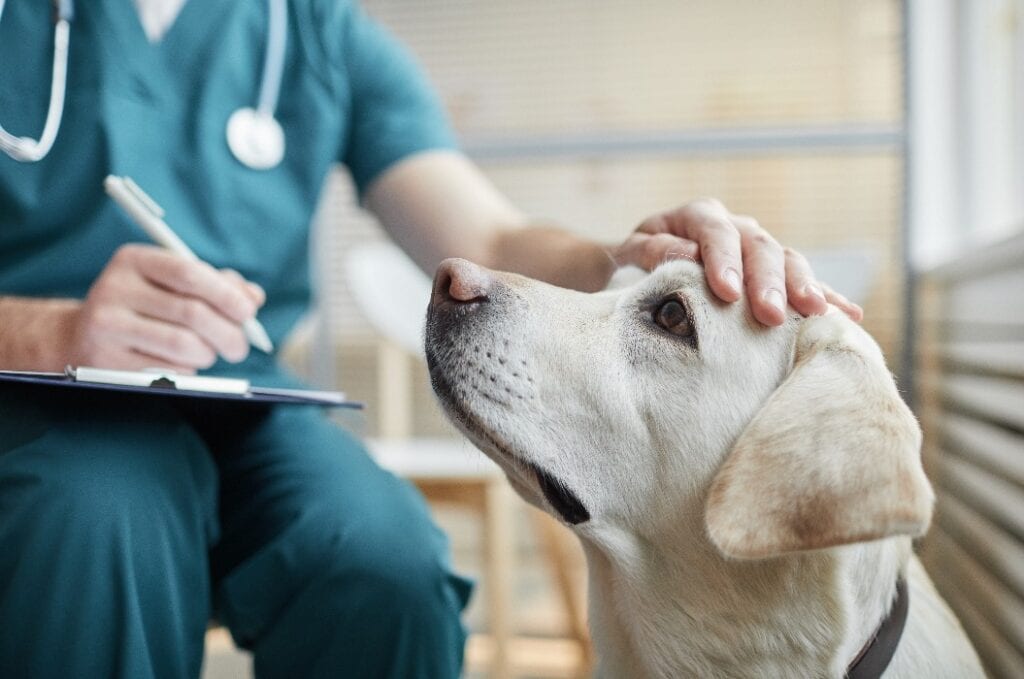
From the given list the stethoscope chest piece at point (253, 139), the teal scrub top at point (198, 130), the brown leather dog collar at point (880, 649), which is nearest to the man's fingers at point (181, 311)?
the teal scrub top at point (198, 130)

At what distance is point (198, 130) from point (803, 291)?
0.70m

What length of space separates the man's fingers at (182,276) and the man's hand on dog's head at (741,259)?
1.30 feet

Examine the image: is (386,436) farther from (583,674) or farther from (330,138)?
(330,138)

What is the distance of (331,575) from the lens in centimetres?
84

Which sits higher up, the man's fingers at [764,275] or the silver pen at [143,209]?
the silver pen at [143,209]

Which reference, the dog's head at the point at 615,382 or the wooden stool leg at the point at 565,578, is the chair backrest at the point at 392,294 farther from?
the dog's head at the point at 615,382

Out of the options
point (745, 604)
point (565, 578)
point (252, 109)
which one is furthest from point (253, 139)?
point (565, 578)

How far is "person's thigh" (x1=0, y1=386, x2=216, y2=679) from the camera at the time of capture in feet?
2.29

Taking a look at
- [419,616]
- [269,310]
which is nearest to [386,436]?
[269,310]

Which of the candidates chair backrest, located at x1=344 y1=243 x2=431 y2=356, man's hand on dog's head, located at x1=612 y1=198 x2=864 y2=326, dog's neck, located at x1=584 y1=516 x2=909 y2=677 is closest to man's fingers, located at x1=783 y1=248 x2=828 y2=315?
man's hand on dog's head, located at x1=612 y1=198 x2=864 y2=326

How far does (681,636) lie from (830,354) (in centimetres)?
27

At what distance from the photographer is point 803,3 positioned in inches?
120

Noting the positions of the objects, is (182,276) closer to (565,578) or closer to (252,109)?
(252,109)

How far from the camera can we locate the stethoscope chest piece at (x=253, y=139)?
1.06 meters
